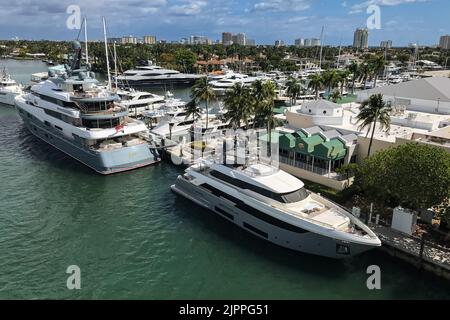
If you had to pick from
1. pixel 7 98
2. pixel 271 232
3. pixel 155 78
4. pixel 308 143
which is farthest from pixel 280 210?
pixel 155 78

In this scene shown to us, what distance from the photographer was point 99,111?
47.1m

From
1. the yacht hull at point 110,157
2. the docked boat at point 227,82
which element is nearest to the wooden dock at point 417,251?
the yacht hull at point 110,157

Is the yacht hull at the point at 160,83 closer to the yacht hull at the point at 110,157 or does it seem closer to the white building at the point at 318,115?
the yacht hull at the point at 110,157

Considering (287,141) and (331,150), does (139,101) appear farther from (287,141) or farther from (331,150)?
(331,150)

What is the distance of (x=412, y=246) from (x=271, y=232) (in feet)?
33.5

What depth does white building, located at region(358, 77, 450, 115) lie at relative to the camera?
55.1m

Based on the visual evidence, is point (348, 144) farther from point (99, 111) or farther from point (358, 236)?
point (99, 111)

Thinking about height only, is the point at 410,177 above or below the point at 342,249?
above

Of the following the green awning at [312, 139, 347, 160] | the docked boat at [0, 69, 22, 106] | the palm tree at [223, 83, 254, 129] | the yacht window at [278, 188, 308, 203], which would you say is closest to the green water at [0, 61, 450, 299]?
the yacht window at [278, 188, 308, 203]

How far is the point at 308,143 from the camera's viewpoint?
39.1 m

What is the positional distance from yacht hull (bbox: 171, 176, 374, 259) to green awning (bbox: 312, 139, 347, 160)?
12.0 meters

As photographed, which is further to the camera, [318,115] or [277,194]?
[318,115]

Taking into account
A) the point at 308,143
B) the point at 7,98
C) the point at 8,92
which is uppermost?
the point at 8,92

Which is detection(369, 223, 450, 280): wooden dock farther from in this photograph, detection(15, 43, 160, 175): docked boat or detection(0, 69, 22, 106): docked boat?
detection(0, 69, 22, 106): docked boat
